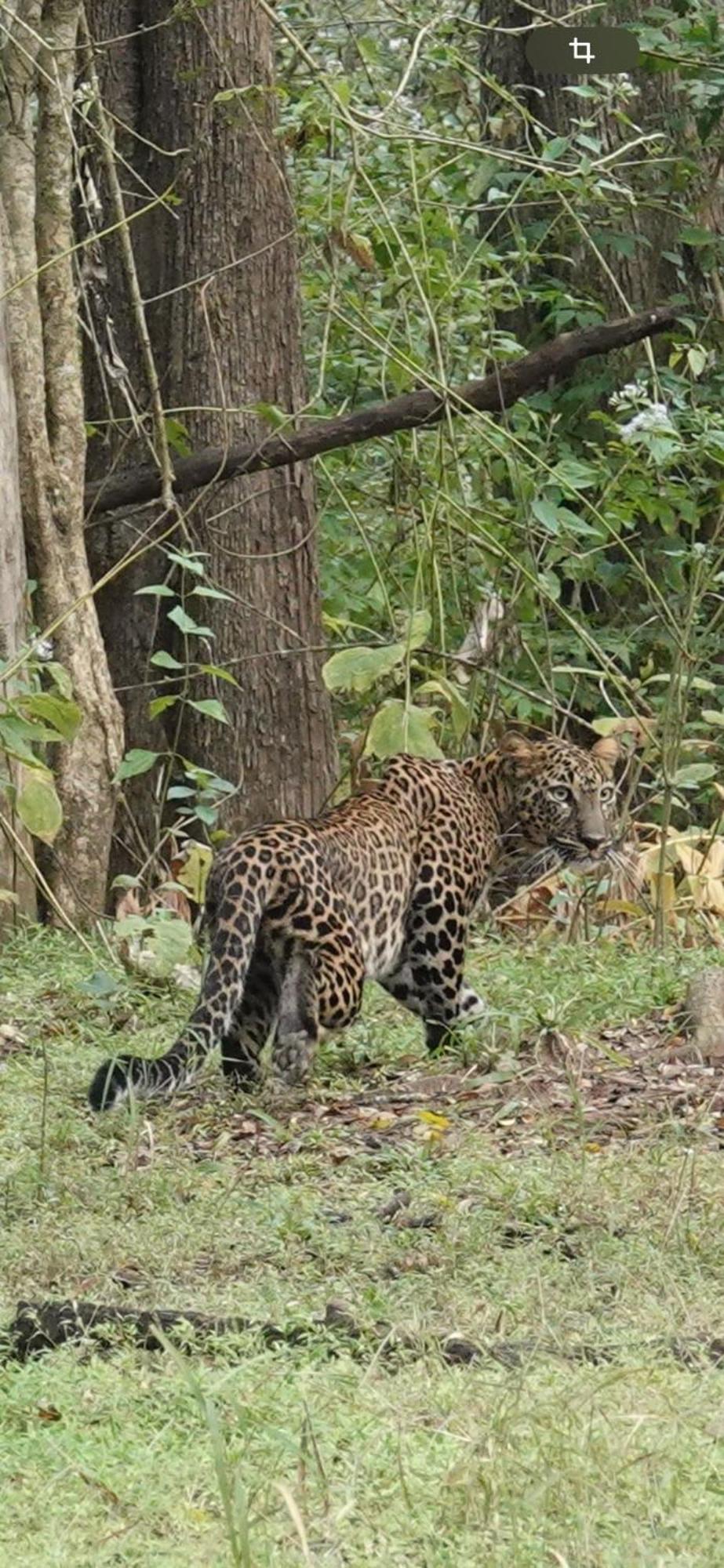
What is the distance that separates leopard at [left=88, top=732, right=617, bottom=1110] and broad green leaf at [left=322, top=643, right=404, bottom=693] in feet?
1.50

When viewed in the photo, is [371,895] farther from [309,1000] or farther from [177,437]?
[177,437]

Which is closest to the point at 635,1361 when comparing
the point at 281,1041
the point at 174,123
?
the point at 281,1041

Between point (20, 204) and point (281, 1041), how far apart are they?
3309 millimetres

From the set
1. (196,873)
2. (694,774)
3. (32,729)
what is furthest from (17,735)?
(694,774)

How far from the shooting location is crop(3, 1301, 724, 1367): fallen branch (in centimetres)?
384

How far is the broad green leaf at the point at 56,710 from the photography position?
643cm

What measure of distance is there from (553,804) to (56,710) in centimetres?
178

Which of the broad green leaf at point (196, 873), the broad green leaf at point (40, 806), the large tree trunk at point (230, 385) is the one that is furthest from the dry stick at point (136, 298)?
the broad green leaf at point (40, 806)

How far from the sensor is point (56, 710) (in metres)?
6.50

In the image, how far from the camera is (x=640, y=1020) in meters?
6.91

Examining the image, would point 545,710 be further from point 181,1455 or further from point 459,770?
point 181,1455

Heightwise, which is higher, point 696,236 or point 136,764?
point 696,236

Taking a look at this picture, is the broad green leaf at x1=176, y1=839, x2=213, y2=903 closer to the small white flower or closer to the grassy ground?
the grassy ground

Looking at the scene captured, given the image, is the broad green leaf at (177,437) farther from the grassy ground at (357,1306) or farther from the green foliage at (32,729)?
the grassy ground at (357,1306)
